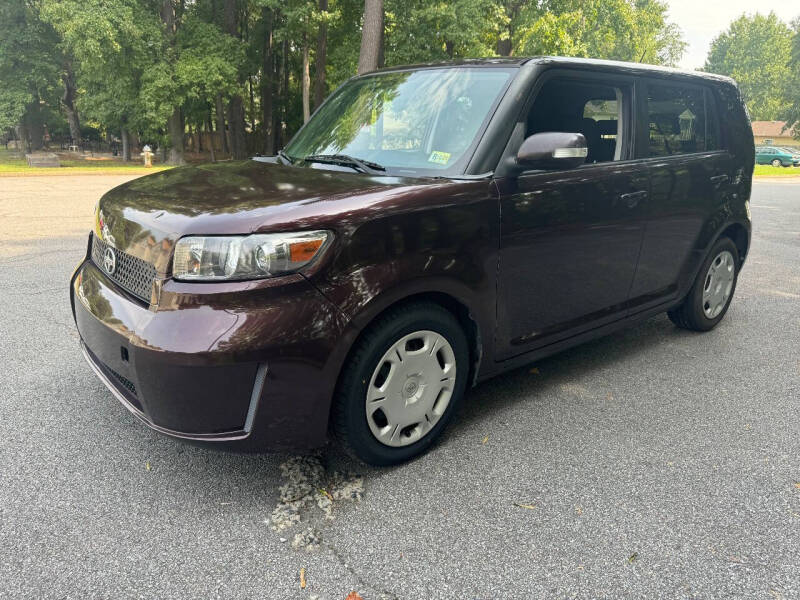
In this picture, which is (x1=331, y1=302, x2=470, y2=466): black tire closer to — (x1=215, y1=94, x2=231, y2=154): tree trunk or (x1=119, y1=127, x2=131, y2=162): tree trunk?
(x1=215, y1=94, x2=231, y2=154): tree trunk

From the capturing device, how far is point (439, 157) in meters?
3.04

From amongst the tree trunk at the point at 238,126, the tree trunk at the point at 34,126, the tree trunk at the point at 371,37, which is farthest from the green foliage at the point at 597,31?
the tree trunk at the point at 34,126

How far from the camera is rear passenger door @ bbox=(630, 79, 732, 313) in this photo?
3812mm

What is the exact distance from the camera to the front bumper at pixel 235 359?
7.29 feet

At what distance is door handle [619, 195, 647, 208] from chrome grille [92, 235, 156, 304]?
8.57ft

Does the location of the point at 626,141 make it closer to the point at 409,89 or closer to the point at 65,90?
the point at 409,89

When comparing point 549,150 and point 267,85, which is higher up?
point 267,85

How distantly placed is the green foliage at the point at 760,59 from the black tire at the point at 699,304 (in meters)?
84.3

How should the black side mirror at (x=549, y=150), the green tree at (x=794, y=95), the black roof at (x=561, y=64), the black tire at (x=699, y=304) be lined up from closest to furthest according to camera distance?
1. the black side mirror at (x=549, y=150)
2. the black roof at (x=561, y=64)
3. the black tire at (x=699, y=304)
4. the green tree at (x=794, y=95)

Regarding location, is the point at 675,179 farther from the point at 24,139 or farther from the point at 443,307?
the point at 24,139

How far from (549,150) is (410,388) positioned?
1297 millimetres

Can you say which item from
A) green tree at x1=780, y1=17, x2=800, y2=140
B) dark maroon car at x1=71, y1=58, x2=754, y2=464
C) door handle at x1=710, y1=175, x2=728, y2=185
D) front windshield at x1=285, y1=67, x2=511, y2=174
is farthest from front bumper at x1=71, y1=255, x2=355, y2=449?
green tree at x1=780, y1=17, x2=800, y2=140

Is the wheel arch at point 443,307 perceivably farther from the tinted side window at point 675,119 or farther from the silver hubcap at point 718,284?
the silver hubcap at point 718,284

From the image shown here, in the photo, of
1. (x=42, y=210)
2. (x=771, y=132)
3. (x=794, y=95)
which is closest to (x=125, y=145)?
(x=42, y=210)
